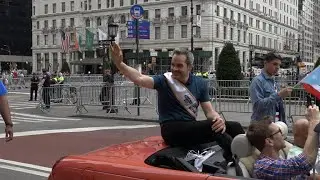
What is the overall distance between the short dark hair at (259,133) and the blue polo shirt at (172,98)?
2.87 ft

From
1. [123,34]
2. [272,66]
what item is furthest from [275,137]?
[123,34]

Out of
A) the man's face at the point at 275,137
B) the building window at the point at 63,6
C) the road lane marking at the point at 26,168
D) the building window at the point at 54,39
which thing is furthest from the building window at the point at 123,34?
the man's face at the point at 275,137

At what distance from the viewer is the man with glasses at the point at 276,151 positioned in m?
3.46

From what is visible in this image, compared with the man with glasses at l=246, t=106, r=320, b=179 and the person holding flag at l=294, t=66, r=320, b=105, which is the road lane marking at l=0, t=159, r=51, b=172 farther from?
the person holding flag at l=294, t=66, r=320, b=105

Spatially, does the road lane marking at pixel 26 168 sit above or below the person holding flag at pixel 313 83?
below

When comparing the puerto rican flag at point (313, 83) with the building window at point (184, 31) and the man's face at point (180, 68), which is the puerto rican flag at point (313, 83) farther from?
the building window at point (184, 31)

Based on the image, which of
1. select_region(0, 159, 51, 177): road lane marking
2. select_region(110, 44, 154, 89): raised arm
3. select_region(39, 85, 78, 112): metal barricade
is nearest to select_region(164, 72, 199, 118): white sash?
select_region(110, 44, 154, 89): raised arm

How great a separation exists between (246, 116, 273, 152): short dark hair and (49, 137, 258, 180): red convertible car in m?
0.30

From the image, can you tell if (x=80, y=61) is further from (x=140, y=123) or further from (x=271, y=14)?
(x=140, y=123)

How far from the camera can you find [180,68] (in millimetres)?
4652

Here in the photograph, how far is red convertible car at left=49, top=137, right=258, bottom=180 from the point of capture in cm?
358

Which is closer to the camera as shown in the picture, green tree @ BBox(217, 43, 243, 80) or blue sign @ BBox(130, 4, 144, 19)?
blue sign @ BBox(130, 4, 144, 19)

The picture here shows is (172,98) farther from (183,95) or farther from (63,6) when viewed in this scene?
(63,6)

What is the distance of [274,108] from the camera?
5965mm
